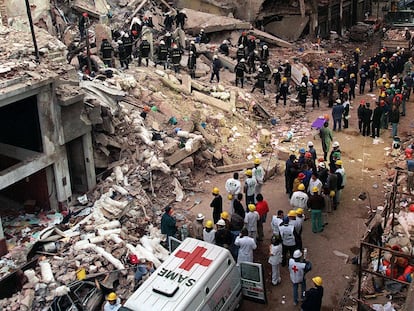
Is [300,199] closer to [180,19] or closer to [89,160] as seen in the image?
[89,160]

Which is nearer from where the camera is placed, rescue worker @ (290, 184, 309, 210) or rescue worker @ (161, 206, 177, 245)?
rescue worker @ (161, 206, 177, 245)

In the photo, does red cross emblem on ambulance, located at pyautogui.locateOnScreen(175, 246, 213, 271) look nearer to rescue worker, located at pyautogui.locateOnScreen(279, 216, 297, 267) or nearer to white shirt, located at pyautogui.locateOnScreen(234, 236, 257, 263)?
white shirt, located at pyautogui.locateOnScreen(234, 236, 257, 263)

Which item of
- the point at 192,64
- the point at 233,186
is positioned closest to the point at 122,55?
the point at 192,64

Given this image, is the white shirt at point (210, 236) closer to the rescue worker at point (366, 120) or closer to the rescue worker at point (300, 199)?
the rescue worker at point (300, 199)

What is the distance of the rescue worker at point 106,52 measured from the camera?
2000cm

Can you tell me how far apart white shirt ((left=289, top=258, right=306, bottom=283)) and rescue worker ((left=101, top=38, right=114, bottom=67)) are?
12.4 metres

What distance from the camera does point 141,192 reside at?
46.4 feet

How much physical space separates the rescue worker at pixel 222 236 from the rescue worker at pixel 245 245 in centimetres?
30

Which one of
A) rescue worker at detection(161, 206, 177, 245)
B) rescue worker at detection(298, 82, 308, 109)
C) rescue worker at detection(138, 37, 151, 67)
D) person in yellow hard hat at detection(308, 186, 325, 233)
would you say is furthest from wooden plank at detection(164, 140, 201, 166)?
rescue worker at detection(298, 82, 308, 109)

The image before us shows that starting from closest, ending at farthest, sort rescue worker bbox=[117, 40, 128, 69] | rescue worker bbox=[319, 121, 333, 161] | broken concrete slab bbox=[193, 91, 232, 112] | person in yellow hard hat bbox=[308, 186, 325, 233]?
person in yellow hard hat bbox=[308, 186, 325, 233] < rescue worker bbox=[319, 121, 333, 161] < broken concrete slab bbox=[193, 91, 232, 112] < rescue worker bbox=[117, 40, 128, 69]

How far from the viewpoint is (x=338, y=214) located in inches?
559

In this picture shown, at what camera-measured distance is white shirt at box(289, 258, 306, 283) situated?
403 inches

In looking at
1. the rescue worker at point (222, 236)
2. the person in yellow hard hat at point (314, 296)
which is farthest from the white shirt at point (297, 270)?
the rescue worker at point (222, 236)

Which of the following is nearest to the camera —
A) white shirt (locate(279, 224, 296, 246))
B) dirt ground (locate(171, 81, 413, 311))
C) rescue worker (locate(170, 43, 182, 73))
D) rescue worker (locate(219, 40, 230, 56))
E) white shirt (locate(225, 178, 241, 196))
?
white shirt (locate(279, 224, 296, 246))
